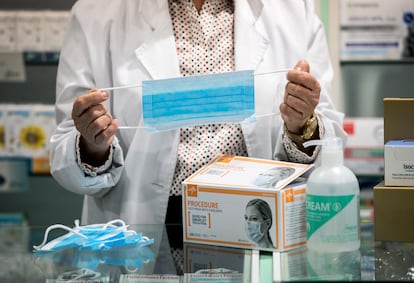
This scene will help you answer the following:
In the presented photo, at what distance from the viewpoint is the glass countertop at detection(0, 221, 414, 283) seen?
1.34 meters

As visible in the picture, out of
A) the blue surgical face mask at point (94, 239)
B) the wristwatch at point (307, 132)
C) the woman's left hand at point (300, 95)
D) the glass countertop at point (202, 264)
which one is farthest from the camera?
the wristwatch at point (307, 132)

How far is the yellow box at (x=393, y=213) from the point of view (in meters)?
1.54

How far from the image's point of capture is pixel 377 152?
342 centimetres

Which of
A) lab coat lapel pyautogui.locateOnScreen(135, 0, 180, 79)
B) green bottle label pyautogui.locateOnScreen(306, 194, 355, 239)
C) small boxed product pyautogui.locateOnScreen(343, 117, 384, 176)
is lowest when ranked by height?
small boxed product pyautogui.locateOnScreen(343, 117, 384, 176)

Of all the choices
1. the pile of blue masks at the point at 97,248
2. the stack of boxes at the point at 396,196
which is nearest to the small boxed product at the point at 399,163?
the stack of boxes at the point at 396,196

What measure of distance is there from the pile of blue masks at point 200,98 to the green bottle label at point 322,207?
0.42 metres

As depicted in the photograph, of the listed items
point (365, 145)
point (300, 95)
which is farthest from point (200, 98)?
point (365, 145)

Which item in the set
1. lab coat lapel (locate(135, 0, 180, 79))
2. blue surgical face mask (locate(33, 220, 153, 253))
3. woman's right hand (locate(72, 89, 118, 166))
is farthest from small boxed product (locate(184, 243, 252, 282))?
lab coat lapel (locate(135, 0, 180, 79))

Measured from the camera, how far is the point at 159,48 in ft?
6.89

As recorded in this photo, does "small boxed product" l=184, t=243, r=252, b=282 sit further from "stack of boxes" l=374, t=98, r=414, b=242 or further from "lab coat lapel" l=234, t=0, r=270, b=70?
"lab coat lapel" l=234, t=0, r=270, b=70

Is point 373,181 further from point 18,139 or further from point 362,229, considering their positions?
point 362,229

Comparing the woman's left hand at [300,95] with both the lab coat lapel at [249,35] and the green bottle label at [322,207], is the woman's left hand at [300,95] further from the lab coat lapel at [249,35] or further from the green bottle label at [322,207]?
the green bottle label at [322,207]

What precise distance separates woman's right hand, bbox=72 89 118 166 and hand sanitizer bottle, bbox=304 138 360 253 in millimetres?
592

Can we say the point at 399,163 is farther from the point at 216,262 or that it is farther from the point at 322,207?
the point at 216,262
